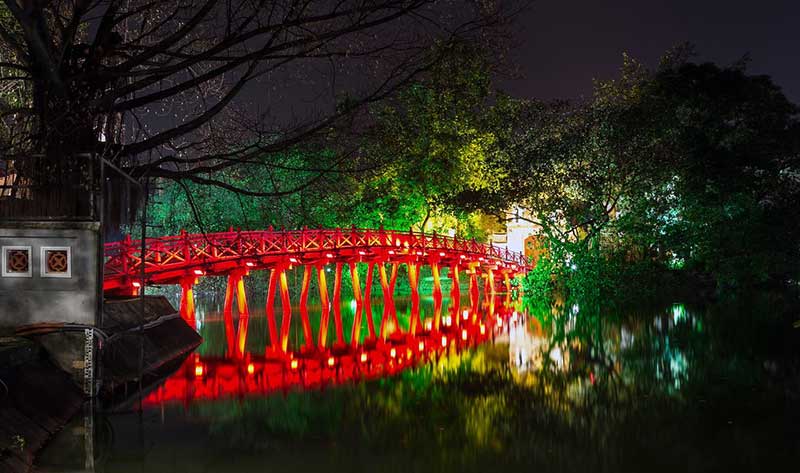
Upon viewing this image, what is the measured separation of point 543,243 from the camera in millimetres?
30453

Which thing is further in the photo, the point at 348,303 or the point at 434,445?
the point at 348,303

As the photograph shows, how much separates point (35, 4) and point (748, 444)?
30.0 feet

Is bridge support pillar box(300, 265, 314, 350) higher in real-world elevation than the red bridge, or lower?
lower

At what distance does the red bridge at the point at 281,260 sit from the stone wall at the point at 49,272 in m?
4.13

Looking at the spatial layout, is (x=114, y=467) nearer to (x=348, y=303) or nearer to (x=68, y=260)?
(x=68, y=260)

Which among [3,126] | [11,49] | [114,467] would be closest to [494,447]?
[114,467]

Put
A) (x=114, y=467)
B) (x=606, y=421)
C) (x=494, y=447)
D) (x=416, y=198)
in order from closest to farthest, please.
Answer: (x=114, y=467), (x=494, y=447), (x=606, y=421), (x=416, y=198)

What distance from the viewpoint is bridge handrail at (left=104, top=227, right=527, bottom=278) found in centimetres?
2044

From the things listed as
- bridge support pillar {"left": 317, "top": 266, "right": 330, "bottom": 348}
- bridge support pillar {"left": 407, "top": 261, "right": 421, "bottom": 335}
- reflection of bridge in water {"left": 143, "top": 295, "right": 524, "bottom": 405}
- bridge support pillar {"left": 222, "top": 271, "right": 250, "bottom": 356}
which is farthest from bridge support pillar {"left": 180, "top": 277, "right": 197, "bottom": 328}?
bridge support pillar {"left": 407, "top": 261, "right": 421, "bottom": 335}

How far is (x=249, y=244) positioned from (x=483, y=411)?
1544 centimetres

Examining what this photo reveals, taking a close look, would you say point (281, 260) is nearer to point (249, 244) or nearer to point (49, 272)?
point (249, 244)

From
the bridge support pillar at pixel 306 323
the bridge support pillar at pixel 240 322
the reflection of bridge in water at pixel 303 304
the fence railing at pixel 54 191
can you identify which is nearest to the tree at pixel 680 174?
the reflection of bridge in water at pixel 303 304

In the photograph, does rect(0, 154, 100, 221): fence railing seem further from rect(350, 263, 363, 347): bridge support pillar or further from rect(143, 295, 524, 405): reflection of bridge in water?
rect(350, 263, 363, 347): bridge support pillar

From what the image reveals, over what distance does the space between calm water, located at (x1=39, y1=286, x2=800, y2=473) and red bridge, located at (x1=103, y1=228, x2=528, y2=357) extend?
114 inches
